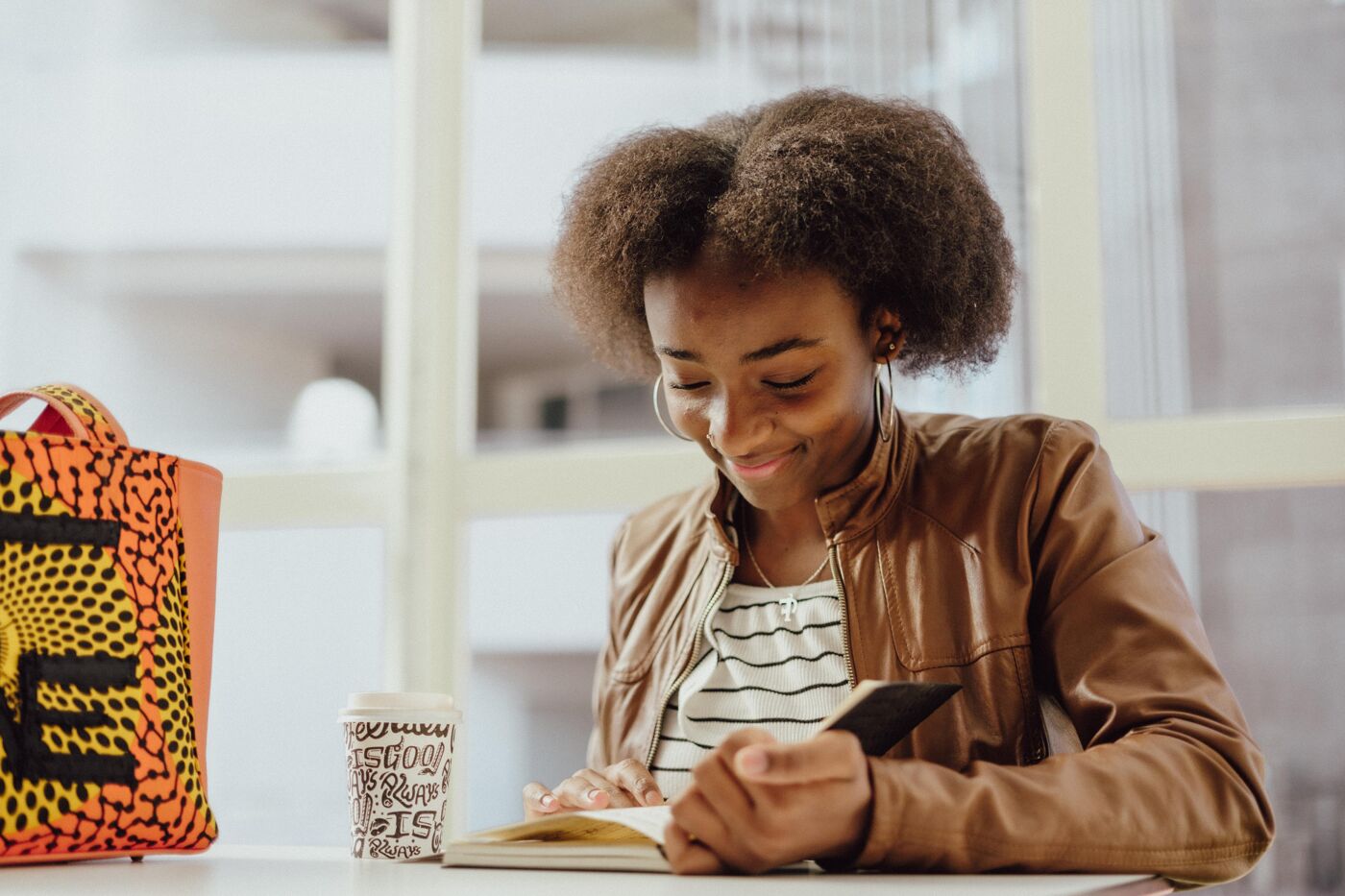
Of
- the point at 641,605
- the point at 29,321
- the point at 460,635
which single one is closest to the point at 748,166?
the point at 641,605

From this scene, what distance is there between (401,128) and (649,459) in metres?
0.76

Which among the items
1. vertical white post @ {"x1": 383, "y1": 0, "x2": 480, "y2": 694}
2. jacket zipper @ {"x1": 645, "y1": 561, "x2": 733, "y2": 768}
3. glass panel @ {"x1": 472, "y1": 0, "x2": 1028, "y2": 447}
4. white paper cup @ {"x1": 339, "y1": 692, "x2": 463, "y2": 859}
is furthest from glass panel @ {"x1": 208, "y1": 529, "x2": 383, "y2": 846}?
white paper cup @ {"x1": 339, "y1": 692, "x2": 463, "y2": 859}

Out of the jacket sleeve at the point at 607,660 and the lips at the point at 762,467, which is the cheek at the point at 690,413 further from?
the jacket sleeve at the point at 607,660

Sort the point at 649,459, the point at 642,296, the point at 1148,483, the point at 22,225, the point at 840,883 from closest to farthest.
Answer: the point at 840,883 → the point at 642,296 → the point at 1148,483 → the point at 649,459 → the point at 22,225

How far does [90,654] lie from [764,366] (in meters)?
0.62

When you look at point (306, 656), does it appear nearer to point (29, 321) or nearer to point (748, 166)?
point (29, 321)

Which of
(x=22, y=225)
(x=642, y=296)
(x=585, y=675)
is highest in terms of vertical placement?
(x=22, y=225)

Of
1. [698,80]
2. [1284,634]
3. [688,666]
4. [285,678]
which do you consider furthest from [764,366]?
[285,678]

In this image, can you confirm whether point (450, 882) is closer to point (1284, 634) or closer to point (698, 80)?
point (1284, 634)

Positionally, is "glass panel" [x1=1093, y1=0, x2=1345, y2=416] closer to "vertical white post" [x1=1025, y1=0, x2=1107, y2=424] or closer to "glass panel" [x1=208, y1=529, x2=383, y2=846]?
"vertical white post" [x1=1025, y1=0, x2=1107, y2=424]

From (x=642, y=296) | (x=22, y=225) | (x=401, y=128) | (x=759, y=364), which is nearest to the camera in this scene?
(x=759, y=364)

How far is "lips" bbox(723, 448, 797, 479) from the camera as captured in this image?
1.36m

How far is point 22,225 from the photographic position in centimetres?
265

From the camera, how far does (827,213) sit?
131 cm
